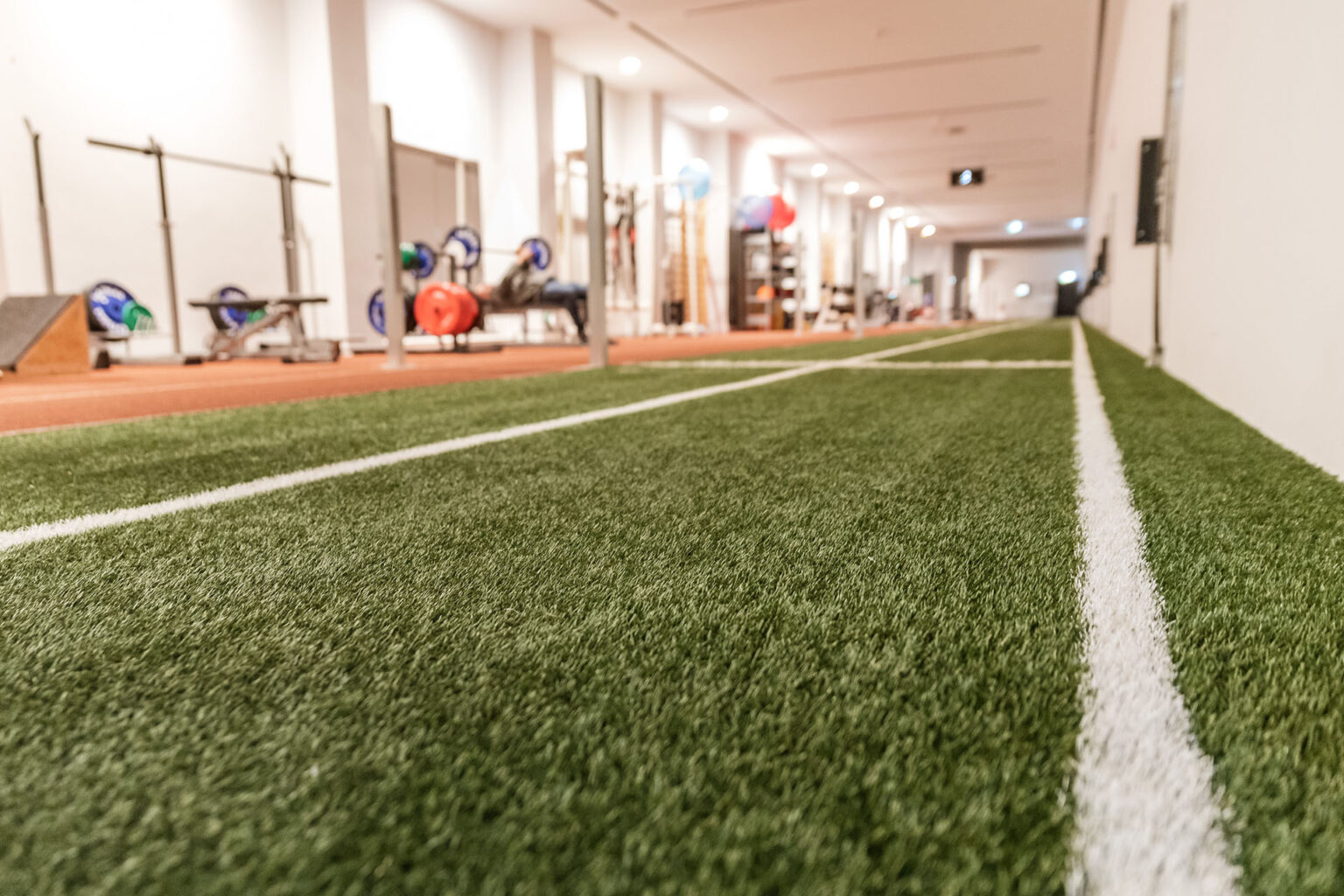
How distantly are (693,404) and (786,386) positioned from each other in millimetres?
776

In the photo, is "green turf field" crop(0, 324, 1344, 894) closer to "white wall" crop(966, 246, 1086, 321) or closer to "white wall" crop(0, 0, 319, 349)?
"white wall" crop(0, 0, 319, 349)

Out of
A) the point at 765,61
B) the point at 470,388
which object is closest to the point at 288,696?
the point at 470,388

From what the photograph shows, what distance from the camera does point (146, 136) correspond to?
7.04m

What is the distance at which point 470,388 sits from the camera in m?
3.64

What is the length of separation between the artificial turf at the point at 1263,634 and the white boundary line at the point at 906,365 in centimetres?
266

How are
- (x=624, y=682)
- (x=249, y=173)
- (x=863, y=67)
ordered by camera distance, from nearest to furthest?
(x=624, y=682) < (x=249, y=173) < (x=863, y=67)

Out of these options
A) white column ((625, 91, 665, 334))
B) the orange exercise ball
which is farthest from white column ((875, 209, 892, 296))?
the orange exercise ball

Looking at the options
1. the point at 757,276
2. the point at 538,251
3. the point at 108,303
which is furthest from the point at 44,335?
the point at 757,276

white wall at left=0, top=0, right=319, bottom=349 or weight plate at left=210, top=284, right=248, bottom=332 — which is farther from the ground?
white wall at left=0, top=0, right=319, bottom=349

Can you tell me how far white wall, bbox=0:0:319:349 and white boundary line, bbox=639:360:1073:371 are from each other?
4787 millimetres

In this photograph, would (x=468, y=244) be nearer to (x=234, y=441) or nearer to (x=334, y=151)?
(x=334, y=151)

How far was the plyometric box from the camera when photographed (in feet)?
15.8

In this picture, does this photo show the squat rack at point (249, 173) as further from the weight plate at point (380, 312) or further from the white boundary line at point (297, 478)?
the white boundary line at point (297, 478)

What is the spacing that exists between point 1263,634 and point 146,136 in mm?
8492
